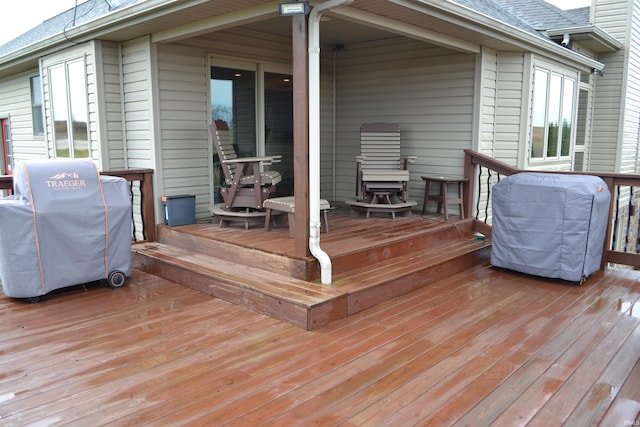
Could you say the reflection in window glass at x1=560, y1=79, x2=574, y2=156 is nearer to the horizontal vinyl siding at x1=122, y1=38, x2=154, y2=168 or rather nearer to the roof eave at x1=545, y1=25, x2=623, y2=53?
the roof eave at x1=545, y1=25, x2=623, y2=53

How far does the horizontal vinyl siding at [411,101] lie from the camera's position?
6.08m

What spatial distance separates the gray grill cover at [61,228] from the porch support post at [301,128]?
1.54m

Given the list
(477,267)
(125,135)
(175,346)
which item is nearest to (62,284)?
(175,346)

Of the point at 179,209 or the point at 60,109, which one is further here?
the point at 60,109

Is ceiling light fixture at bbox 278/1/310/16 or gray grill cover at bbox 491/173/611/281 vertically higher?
ceiling light fixture at bbox 278/1/310/16

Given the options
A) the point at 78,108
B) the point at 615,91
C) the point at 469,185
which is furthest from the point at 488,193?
the point at 78,108

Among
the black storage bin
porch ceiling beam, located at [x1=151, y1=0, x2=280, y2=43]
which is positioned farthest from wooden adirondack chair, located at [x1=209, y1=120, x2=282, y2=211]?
porch ceiling beam, located at [x1=151, y1=0, x2=280, y2=43]

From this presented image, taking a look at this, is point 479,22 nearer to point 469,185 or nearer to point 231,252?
point 469,185

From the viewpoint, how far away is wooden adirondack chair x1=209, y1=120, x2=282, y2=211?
5.04m

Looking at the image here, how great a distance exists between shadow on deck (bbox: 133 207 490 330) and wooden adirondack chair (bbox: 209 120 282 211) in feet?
0.91

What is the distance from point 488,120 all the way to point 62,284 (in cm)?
496

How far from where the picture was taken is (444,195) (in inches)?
228

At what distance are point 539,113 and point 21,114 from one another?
8.51m

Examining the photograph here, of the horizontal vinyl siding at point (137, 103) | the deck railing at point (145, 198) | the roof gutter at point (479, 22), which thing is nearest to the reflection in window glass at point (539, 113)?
the roof gutter at point (479, 22)
